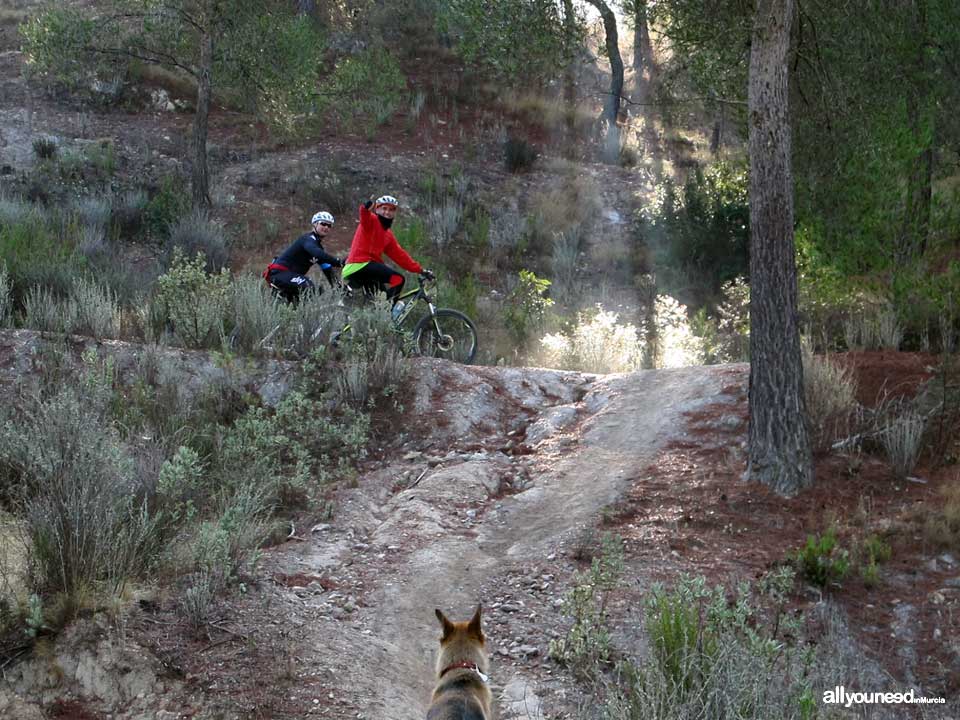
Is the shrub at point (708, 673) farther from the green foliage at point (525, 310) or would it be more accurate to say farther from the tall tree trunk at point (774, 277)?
the green foliage at point (525, 310)

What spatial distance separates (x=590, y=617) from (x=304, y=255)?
6262 mm

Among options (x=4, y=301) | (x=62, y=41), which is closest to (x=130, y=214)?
(x=62, y=41)

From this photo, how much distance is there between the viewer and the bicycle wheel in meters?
10.6

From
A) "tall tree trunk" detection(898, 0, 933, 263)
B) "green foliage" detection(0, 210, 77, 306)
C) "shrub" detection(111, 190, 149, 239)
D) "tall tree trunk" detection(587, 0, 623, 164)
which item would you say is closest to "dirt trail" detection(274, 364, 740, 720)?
"tall tree trunk" detection(898, 0, 933, 263)

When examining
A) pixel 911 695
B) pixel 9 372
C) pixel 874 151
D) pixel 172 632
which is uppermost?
pixel 874 151

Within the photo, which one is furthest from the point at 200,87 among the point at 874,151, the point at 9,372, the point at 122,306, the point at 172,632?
the point at 172,632

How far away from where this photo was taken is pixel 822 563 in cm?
614

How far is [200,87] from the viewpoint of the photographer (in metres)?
17.1

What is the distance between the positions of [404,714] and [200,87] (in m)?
14.6

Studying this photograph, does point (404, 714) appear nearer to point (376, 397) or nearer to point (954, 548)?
point (954, 548)

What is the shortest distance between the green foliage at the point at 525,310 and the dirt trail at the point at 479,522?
9.79 ft

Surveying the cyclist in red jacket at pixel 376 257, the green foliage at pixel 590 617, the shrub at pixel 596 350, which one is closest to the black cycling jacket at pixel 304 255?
the cyclist in red jacket at pixel 376 257

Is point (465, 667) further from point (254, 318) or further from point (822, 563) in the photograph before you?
point (254, 318)

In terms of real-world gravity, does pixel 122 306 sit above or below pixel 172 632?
above
